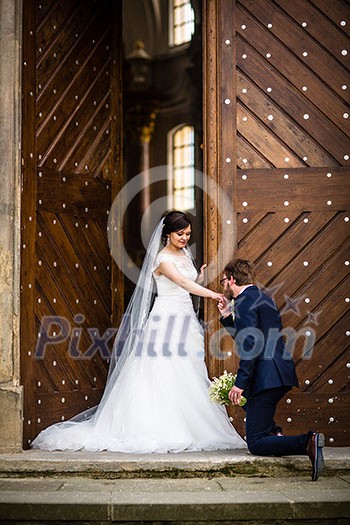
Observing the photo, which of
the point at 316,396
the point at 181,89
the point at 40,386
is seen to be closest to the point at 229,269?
the point at 316,396

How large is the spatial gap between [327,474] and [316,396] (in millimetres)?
863

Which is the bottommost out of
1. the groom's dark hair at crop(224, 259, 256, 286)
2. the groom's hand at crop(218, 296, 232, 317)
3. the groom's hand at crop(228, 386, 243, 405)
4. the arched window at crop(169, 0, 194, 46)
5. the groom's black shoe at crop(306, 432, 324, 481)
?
the groom's black shoe at crop(306, 432, 324, 481)

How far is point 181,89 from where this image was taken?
58.2ft

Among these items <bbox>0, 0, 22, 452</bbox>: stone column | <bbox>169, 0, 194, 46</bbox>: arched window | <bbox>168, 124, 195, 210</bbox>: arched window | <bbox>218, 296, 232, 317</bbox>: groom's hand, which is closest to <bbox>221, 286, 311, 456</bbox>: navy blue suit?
<bbox>218, 296, 232, 317</bbox>: groom's hand

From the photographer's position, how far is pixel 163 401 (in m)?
6.77

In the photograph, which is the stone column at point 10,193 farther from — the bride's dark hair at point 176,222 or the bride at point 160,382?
the bride's dark hair at point 176,222

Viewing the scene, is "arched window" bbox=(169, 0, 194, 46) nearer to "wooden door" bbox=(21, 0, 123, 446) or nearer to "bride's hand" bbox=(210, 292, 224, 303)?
"wooden door" bbox=(21, 0, 123, 446)

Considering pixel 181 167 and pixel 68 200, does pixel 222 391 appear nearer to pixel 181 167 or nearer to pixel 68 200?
pixel 68 200

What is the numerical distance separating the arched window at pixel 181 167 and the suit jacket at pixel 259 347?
10898 millimetres

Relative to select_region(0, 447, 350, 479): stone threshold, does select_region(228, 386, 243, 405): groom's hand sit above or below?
above

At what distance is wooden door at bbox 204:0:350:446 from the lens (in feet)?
22.0

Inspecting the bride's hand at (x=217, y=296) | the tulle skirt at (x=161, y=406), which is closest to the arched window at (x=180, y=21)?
the tulle skirt at (x=161, y=406)

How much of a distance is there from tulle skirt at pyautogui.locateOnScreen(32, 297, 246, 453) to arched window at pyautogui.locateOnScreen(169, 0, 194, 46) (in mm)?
11403

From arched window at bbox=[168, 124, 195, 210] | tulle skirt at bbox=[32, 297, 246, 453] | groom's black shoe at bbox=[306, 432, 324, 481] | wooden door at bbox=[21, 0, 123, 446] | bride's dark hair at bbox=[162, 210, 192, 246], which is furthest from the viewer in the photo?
arched window at bbox=[168, 124, 195, 210]
